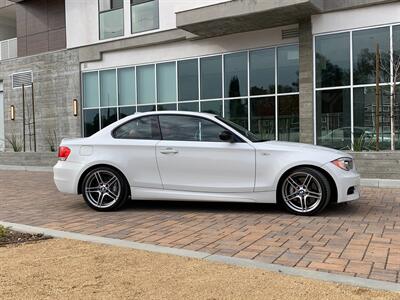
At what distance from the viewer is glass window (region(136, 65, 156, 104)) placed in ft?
64.3

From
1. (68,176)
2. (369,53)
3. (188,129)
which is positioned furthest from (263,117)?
(68,176)

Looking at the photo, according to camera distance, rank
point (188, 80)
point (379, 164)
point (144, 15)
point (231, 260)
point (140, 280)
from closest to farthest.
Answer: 1. point (140, 280)
2. point (231, 260)
3. point (379, 164)
4. point (188, 80)
5. point (144, 15)

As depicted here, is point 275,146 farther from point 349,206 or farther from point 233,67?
point 233,67

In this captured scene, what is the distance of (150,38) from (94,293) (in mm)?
16207

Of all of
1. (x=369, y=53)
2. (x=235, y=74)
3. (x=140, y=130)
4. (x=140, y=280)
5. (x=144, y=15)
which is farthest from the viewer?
(x=144, y=15)

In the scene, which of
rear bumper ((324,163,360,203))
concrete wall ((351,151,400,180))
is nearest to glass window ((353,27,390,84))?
concrete wall ((351,151,400,180))

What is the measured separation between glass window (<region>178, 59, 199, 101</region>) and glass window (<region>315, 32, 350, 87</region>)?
4902 millimetres

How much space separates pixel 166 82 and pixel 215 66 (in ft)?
7.87

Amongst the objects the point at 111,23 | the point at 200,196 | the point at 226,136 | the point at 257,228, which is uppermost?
the point at 111,23

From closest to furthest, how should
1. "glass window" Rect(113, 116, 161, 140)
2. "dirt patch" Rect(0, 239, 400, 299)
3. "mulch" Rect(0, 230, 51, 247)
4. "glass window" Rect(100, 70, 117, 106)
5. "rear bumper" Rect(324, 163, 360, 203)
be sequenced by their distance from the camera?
"dirt patch" Rect(0, 239, 400, 299)
"mulch" Rect(0, 230, 51, 247)
"rear bumper" Rect(324, 163, 360, 203)
"glass window" Rect(113, 116, 161, 140)
"glass window" Rect(100, 70, 117, 106)

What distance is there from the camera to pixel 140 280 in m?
4.18

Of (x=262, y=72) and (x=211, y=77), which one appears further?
(x=211, y=77)

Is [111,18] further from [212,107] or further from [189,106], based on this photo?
[212,107]

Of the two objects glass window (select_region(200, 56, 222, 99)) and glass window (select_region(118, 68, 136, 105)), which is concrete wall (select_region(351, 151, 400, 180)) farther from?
glass window (select_region(118, 68, 136, 105))
